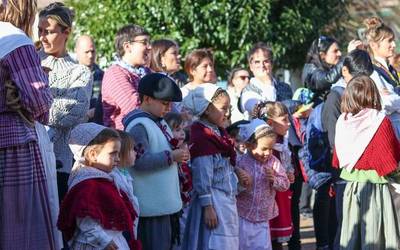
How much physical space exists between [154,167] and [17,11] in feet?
4.88

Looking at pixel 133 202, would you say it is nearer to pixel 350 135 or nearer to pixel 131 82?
pixel 131 82

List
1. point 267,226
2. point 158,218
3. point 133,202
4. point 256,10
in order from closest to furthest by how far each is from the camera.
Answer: point 133,202
point 158,218
point 267,226
point 256,10

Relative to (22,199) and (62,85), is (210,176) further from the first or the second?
(22,199)

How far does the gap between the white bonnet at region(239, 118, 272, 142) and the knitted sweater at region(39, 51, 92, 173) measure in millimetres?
1717

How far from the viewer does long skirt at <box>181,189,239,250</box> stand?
6645mm

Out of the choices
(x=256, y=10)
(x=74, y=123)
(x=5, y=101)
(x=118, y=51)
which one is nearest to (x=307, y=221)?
(x=256, y=10)

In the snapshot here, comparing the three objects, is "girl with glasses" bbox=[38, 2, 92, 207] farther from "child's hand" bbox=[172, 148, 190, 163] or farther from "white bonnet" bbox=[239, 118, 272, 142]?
"white bonnet" bbox=[239, 118, 272, 142]

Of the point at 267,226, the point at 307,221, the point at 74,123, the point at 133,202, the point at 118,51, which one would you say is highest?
the point at 118,51

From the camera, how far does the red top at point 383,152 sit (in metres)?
7.22

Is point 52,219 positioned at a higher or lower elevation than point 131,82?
lower

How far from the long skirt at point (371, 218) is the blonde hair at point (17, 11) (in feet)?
11.7

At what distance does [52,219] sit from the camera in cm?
512

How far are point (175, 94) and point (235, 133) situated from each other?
153cm

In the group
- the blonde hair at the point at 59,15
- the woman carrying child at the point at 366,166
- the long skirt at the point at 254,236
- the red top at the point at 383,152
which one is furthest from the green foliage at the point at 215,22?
the blonde hair at the point at 59,15
